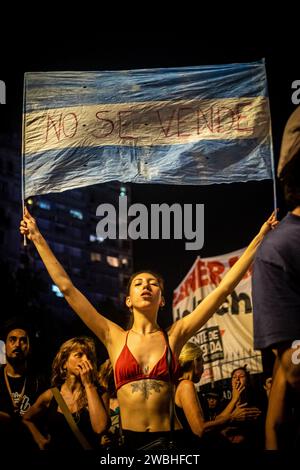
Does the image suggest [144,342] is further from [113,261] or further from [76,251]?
[76,251]

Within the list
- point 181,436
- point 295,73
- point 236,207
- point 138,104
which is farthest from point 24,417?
point 295,73

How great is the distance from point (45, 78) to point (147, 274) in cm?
200

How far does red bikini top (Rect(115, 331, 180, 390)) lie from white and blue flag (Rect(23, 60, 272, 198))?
147 cm

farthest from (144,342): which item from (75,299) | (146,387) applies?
(75,299)

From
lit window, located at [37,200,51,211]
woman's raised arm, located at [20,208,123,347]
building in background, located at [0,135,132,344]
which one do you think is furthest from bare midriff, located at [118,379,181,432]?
lit window, located at [37,200,51,211]

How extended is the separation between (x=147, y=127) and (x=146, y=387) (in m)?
2.18

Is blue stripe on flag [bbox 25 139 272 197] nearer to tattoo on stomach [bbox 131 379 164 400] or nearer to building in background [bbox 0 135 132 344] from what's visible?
building in background [bbox 0 135 132 344]

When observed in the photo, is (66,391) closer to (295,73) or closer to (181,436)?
(181,436)

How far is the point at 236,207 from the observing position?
6.99 metres

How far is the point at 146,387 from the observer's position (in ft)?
15.5

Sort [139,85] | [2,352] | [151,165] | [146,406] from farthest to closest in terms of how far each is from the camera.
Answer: [139,85] → [2,352] → [151,165] → [146,406]

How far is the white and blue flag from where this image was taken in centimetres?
530

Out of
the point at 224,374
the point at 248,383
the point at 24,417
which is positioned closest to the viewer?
the point at 24,417
